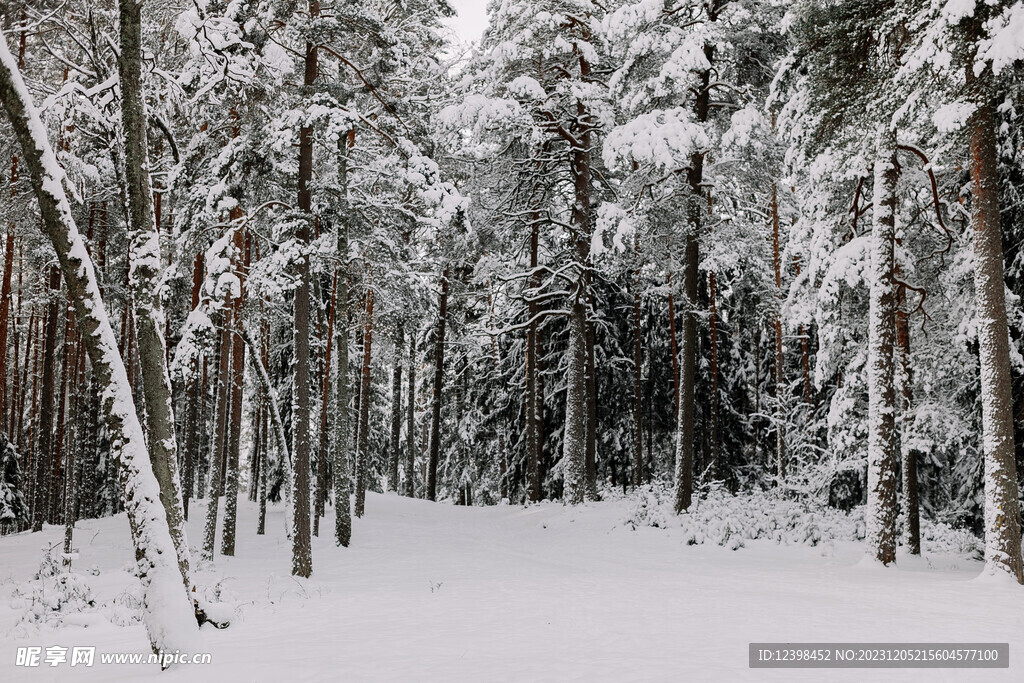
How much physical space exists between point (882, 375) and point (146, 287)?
10.9 meters

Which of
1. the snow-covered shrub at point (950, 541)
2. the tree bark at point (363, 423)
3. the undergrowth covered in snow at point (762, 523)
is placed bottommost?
the snow-covered shrub at point (950, 541)

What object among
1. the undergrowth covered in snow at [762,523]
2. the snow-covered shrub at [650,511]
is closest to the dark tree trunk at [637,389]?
the snow-covered shrub at [650,511]

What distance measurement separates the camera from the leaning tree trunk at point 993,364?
30.0 feet

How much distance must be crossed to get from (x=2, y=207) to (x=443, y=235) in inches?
358

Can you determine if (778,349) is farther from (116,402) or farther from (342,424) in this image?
(116,402)

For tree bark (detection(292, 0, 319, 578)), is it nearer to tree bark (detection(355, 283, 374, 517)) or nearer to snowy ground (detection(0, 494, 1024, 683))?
snowy ground (detection(0, 494, 1024, 683))

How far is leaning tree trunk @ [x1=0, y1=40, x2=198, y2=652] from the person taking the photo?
536cm

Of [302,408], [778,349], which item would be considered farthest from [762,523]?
[778,349]

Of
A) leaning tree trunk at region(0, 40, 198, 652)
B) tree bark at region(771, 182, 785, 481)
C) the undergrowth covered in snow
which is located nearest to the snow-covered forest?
leaning tree trunk at region(0, 40, 198, 652)

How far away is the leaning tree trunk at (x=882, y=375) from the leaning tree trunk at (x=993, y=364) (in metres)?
1.39

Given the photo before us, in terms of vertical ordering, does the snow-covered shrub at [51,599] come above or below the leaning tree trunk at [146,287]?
below

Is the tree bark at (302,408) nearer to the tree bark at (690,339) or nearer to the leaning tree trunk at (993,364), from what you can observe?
the tree bark at (690,339)

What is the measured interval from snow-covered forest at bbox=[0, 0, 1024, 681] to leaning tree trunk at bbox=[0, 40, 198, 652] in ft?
0.08

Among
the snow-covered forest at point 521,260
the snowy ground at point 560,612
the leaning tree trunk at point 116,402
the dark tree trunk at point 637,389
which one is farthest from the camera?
the dark tree trunk at point 637,389
